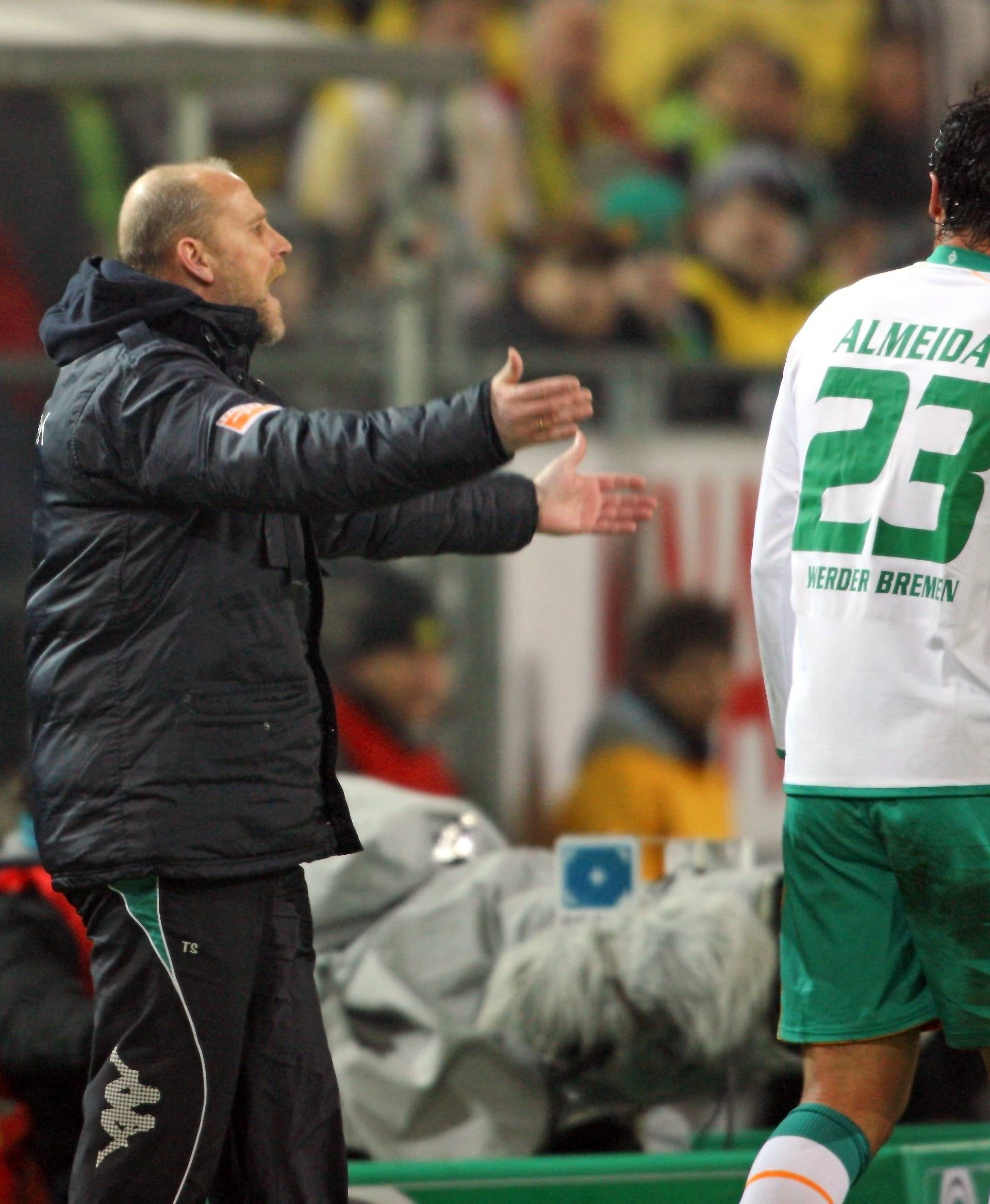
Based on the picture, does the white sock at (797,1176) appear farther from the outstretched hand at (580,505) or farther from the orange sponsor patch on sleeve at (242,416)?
the orange sponsor patch on sleeve at (242,416)

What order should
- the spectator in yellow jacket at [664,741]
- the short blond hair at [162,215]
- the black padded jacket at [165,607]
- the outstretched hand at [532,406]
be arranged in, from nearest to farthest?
the outstretched hand at [532,406] < the black padded jacket at [165,607] < the short blond hair at [162,215] < the spectator in yellow jacket at [664,741]

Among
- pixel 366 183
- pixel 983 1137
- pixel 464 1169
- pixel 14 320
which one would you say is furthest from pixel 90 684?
pixel 366 183

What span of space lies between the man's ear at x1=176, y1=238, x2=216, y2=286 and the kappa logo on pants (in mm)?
961

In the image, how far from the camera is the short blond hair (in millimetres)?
2266

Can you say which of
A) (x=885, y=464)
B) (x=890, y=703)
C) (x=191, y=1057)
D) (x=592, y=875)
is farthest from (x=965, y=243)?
(x=592, y=875)

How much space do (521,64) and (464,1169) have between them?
6.49m

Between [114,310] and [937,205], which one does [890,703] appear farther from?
[114,310]

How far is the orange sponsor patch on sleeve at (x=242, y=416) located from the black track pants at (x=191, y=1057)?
1.77 ft

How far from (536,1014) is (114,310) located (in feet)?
4.82

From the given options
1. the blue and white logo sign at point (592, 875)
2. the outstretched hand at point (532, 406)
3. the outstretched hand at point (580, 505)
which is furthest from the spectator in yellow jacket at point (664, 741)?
the outstretched hand at point (532, 406)

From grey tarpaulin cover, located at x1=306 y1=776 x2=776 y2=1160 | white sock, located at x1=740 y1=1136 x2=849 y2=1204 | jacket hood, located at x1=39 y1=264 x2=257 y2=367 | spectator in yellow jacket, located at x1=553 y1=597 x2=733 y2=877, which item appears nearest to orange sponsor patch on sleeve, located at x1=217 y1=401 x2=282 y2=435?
jacket hood, located at x1=39 y1=264 x2=257 y2=367

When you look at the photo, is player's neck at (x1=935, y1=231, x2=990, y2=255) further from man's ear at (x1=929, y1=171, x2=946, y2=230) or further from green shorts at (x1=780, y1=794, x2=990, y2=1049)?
green shorts at (x1=780, y1=794, x2=990, y2=1049)

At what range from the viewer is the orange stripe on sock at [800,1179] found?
201cm

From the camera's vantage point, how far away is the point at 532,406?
6.31 feet
